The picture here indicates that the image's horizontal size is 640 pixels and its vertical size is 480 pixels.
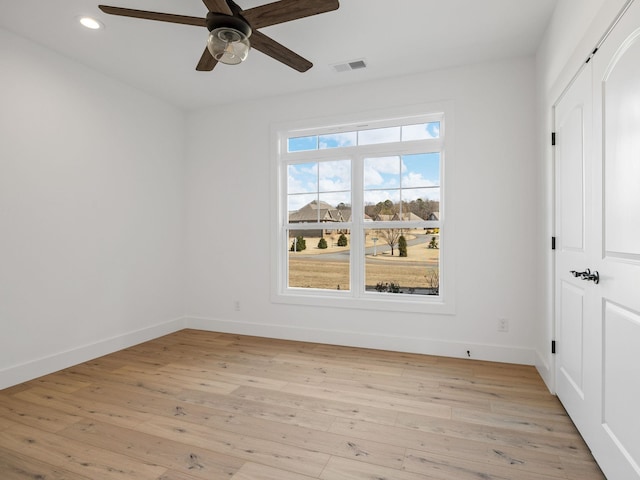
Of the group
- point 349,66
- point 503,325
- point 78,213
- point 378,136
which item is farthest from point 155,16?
point 503,325

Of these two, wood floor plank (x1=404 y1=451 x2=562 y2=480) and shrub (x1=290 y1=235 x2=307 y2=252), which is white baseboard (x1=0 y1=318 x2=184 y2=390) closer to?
shrub (x1=290 y1=235 x2=307 y2=252)

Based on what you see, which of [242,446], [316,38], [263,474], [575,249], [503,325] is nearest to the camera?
[263,474]

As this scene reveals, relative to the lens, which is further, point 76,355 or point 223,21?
point 76,355

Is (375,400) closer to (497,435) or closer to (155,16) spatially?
(497,435)

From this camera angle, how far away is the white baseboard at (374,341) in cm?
336

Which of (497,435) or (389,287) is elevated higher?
(389,287)

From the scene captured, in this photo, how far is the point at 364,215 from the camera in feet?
13.0

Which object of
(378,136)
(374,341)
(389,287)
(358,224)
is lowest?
(374,341)

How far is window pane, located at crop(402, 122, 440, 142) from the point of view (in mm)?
3703

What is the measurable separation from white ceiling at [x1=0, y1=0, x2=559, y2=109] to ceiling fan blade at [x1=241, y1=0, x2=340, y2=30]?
0.49m

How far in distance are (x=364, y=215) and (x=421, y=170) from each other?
75cm

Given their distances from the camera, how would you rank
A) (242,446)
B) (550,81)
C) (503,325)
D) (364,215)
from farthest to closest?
(364,215)
(503,325)
(550,81)
(242,446)

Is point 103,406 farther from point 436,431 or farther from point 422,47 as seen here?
point 422,47

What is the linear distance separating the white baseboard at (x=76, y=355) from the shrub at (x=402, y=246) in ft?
9.42
